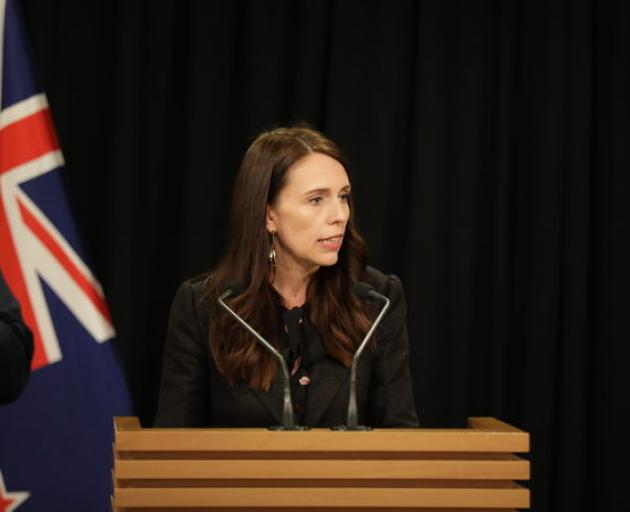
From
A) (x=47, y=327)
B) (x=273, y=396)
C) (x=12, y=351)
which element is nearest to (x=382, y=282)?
(x=273, y=396)

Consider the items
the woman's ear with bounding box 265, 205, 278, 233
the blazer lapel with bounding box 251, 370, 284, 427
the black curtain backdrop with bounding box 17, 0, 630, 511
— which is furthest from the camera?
the black curtain backdrop with bounding box 17, 0, 630, 511

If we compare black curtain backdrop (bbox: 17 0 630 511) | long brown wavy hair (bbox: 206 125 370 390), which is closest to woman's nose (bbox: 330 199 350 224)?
long brown wavy hair (bbox: 206 125 370 390)

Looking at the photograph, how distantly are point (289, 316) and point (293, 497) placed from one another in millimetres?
993

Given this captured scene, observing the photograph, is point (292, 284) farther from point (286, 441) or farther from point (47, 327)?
point (286, 441)

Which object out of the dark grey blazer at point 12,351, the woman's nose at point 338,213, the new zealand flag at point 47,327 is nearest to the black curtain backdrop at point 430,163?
the new zealand flag at point 47,327

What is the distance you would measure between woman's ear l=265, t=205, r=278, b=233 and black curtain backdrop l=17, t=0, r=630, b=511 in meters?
1.09

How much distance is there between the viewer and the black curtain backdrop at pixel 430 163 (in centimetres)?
374

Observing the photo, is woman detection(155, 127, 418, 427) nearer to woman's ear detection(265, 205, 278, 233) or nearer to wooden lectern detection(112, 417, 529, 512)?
woman's ear detection(265, 205, 278, 233)

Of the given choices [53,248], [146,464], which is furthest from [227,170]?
[146,464]

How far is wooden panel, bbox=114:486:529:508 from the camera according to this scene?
1.66 meters

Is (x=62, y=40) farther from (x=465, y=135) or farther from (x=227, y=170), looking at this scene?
(x=465, y=135)

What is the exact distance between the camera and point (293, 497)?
1662 millimetres

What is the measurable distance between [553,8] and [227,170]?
4.66 feet

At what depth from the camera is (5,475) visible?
299cm
